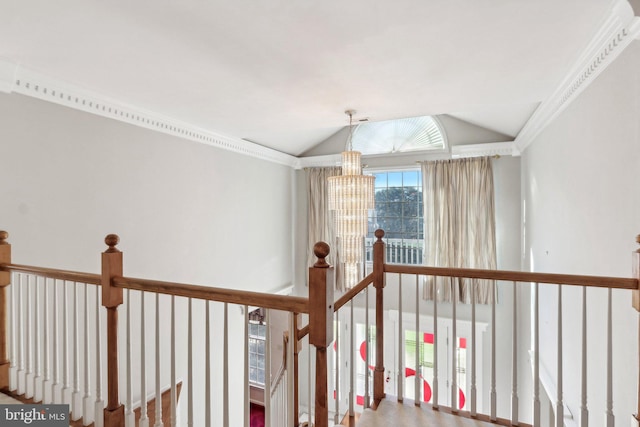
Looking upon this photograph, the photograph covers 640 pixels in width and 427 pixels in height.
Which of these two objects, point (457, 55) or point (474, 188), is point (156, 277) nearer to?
point (457, 55)

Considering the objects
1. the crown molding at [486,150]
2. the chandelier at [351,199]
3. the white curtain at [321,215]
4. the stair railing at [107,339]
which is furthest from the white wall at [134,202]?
the crown molding at [486,150]

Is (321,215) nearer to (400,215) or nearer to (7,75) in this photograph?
(400,215)

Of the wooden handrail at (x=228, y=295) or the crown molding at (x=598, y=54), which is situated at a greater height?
the crown molding at (x=598, y=54)

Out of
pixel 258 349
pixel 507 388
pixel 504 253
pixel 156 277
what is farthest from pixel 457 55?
pixel 258 349

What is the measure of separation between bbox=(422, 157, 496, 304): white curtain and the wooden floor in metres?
2.77

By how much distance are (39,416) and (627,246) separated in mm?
3138

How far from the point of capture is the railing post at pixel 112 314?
1.67 metres

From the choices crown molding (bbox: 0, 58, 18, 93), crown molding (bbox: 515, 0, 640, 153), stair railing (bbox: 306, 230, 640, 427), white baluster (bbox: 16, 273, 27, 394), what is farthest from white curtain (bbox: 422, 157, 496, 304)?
crown molding (bbox: 0, 58, 18, 93)

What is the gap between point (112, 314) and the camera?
1697 millimetres

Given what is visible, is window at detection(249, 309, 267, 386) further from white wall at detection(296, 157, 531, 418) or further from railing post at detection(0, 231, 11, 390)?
railing post at detection(0, 231, 11, 390)

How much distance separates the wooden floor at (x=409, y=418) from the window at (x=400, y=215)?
10.8ft

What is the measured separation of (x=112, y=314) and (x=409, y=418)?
68.7 inches

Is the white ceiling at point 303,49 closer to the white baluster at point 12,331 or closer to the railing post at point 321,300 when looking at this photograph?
the railing post at point 321,300

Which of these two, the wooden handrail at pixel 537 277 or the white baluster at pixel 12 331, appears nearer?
the wooden handrail at pixel 537 277
